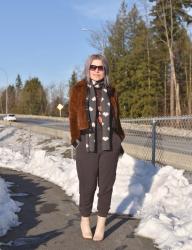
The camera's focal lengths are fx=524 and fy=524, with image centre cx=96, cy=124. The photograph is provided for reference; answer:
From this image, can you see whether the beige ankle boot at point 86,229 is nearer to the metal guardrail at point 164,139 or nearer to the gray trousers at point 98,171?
the gray trousers at point 98,171

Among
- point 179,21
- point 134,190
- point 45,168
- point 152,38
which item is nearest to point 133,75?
point 152,38

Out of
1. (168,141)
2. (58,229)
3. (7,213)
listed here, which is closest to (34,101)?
(168,141)

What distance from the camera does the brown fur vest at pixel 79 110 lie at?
216 inches

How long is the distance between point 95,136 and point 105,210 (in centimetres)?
84

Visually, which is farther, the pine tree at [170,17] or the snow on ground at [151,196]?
the pine tree at [170,17]

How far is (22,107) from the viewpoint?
109000 mm

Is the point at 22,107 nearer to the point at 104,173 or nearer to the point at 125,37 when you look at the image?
the point at 125,37

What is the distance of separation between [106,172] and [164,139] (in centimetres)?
529

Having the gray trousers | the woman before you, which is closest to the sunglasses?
the woman

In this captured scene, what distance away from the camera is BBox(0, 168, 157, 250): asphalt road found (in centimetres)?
539

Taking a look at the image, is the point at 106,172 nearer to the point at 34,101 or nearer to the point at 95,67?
the point at 95,67

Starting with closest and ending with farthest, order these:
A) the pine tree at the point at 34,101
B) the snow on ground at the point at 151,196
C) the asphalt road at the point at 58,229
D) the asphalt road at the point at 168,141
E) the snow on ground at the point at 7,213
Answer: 1. the asphalt road at the point at 58,229
2. the snow on ground at the point at 151,196
3. the snow on ground at the point at 7,213
4. the asphalt road at the point at 168,141
5. the pine tree at the point at 34,101

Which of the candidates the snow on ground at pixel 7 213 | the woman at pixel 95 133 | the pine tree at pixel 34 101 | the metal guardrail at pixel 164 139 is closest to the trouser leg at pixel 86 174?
the woman at pixel 95 133

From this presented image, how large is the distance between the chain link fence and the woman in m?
4.38
